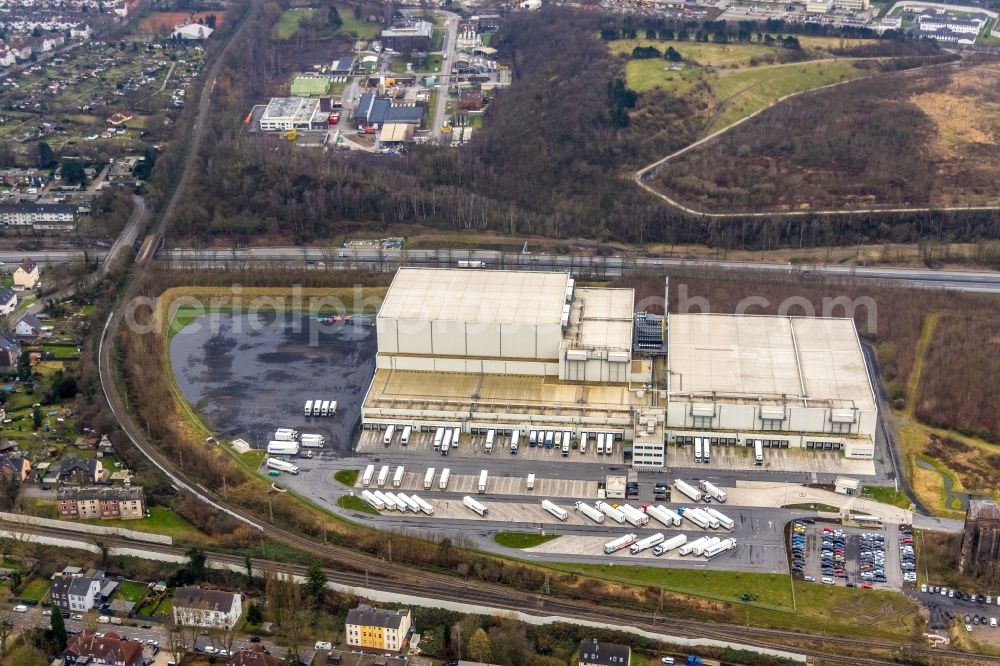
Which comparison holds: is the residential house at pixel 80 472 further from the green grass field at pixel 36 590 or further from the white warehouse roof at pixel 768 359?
the white warehouse roof at pixel 768 359

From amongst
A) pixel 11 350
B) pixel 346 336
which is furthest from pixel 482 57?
pixel 11 350

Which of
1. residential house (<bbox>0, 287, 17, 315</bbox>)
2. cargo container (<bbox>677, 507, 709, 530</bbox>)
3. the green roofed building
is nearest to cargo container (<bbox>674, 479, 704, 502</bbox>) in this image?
cargo container (<bbox>677, 507, 709, 530</bbox>)

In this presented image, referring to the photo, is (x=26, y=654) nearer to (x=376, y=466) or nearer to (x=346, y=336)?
(x=376, y=466)

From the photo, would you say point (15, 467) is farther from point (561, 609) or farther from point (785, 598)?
point (785, 598)

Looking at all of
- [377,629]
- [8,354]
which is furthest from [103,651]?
[8,354]

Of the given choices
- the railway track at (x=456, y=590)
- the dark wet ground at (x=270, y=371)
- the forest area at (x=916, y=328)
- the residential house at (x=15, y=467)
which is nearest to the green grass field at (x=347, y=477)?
the dark wet ground at (x=270, y=371)

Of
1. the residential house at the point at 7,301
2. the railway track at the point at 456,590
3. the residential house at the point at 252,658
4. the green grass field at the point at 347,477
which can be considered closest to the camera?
the residential house at the point at 252,658

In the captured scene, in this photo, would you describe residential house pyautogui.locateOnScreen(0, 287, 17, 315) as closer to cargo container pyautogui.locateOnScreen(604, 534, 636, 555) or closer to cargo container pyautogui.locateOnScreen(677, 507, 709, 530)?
cargo container pyautogui.locateOnScreen(604, 534, 636, 555)
